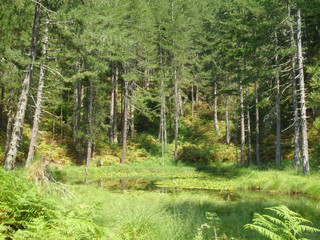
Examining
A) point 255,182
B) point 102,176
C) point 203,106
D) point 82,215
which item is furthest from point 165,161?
point 82,215

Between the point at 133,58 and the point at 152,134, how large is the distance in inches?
440

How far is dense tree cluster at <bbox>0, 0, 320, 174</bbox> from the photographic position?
8.59 meters

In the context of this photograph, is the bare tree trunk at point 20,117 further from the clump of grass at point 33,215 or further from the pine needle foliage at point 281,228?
the pine needle foliage at point 281,228

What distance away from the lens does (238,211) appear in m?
7.40

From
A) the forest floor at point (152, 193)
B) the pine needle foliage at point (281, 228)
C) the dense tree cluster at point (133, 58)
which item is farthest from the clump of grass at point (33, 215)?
the dense tree cluster at point (133, 58)

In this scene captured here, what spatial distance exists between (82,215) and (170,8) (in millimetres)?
25490

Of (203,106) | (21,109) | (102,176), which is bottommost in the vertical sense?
(102,176)

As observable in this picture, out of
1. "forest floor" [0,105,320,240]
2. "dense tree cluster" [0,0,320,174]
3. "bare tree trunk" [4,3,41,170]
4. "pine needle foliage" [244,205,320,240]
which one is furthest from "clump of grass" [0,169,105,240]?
"dense tree cluster" [0,0,320,174]

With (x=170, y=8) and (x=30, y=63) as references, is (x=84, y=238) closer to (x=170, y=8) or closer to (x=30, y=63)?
(x=30, y=63)

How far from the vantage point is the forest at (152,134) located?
13.5ft

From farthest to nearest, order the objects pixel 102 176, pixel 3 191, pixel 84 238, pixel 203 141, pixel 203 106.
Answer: pixel 203 106 → pixel 203 141 → pixel 102 176 → pixel 3 191 → pixel 84 238

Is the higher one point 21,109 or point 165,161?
point 21,109

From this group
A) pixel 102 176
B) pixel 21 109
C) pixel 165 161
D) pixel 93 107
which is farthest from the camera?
pixel 165 161

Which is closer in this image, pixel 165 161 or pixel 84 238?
pixel 84 238
